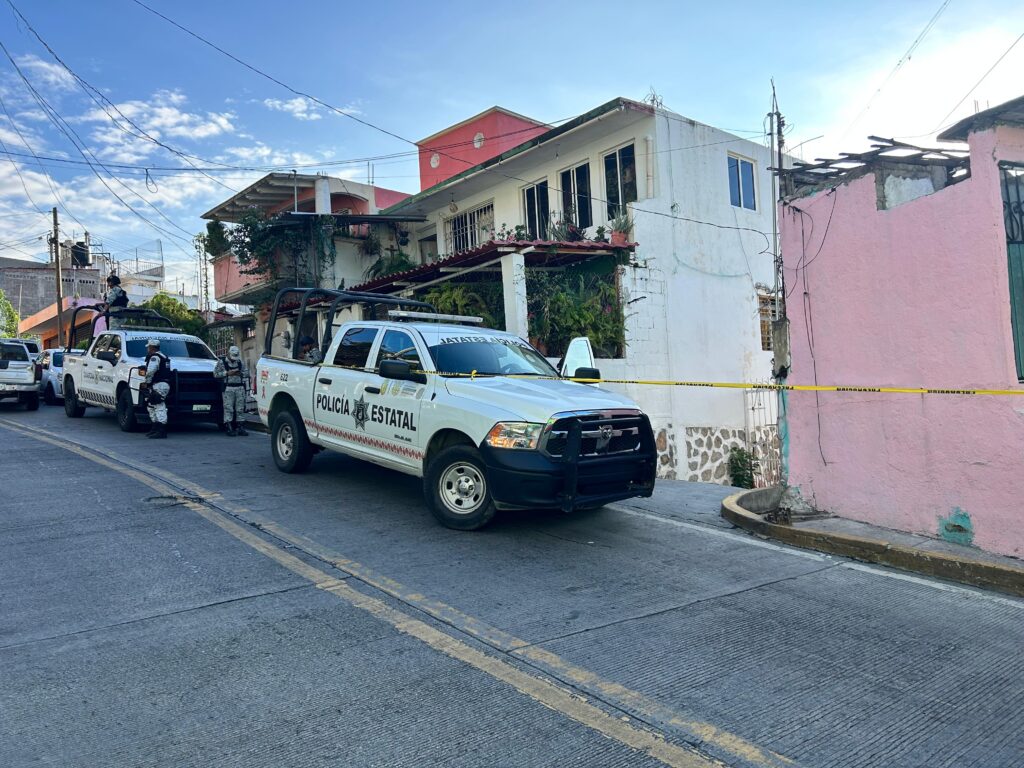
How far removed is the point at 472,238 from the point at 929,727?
17.8m

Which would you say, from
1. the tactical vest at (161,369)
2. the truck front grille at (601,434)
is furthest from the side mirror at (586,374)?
the tactical vest at (161,369)

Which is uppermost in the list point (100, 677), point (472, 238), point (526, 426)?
point (472, 238)

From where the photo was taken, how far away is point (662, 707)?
334 centimetres

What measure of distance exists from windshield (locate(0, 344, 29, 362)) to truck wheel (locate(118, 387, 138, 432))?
21.4 ft

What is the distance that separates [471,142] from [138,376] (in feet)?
40.9

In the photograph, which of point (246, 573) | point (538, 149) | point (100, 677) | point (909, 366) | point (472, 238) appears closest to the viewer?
point (100, 677)

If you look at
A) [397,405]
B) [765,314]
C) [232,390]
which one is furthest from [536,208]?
[397,405]

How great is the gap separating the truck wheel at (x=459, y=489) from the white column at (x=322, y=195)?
17340mm

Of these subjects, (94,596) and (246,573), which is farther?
(246,573)

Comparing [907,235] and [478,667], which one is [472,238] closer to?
[907,235]

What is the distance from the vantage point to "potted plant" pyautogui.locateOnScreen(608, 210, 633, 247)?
1445cm

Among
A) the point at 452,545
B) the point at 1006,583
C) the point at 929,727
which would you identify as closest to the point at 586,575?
the point at 452,545

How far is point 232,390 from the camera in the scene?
13.3 metres

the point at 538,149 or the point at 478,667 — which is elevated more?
the point at 538,149
